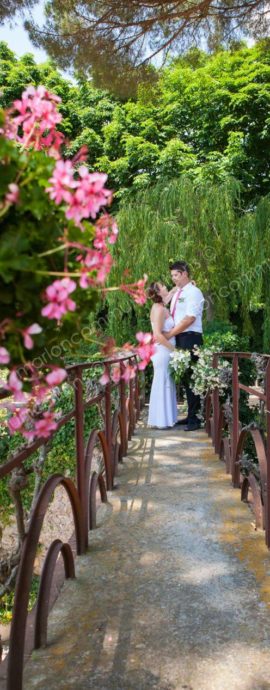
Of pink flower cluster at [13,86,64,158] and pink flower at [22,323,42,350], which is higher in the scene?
pink flower cluster at [13,86,64,158]

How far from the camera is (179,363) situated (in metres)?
6.82

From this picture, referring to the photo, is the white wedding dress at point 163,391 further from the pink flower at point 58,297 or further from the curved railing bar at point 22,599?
the pink flower at point 58,297

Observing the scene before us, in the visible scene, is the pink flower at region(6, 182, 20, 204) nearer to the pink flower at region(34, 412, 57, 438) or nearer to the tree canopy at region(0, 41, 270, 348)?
the pink flower at region(34, 412, 57, 438)

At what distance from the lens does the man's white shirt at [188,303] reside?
6.66 metres

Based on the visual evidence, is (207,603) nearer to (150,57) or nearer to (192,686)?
(192,686)

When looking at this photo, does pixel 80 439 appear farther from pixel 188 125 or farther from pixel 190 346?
pixel 188 125

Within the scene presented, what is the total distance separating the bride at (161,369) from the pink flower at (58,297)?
18.1ft

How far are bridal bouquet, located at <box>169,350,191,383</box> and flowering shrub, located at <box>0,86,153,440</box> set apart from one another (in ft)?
18.1

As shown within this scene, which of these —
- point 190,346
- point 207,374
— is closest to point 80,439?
point 207,374

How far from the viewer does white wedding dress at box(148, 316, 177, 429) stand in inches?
276

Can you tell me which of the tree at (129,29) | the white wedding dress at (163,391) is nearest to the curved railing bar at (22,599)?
the white wedding dress at (163,391)

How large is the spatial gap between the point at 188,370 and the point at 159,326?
628 millimetres

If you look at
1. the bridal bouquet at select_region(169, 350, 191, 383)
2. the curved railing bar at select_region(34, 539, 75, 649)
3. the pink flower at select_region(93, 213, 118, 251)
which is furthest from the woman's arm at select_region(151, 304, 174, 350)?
the pink flower at select_region(93, 213, 118, 251)

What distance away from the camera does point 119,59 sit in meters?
7.45
